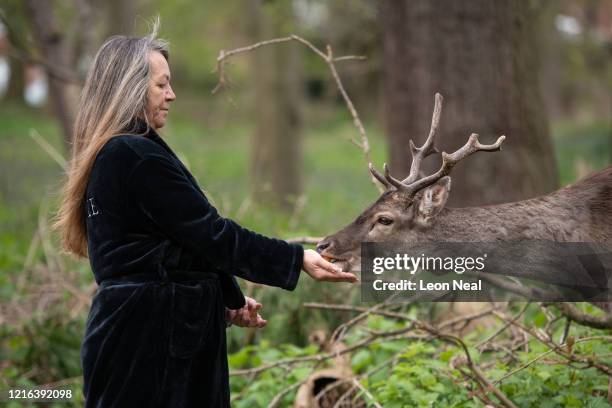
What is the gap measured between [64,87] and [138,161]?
19.1 feet

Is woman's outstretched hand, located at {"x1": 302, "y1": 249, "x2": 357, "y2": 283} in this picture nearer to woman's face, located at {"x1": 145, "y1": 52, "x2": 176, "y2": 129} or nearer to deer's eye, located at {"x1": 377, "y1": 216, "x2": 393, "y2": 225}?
deer's eye, located at {"x1": 377, "y1": 216, "x2": 393, "y2": 225}

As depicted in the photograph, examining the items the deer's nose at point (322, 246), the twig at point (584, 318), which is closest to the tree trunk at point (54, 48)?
the deer's nose at point (322, 246)

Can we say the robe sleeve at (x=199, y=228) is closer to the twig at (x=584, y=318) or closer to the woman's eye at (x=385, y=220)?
the woman's eye at (x=385, y=220)

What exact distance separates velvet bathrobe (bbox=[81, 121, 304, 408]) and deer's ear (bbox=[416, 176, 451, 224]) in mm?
1030

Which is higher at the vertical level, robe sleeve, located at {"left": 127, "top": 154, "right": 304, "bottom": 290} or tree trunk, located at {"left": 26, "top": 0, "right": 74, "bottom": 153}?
tree trunk, located at {"left": 26, "top": 0, "right": 74, "bottom": 153}

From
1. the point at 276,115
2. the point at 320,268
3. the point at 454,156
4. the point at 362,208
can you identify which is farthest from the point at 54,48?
the point at 320,268

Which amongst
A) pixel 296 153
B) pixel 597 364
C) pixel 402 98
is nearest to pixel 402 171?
pixel 402 98

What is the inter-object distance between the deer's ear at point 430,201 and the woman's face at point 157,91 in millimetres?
1364

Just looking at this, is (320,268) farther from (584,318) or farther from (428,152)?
(584,318)

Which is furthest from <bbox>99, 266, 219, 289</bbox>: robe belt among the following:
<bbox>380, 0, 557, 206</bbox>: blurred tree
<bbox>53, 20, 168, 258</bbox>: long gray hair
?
<bbox>380, 0, 557, 206</bbox>: blurred tree

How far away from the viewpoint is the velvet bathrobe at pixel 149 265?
3137 mm

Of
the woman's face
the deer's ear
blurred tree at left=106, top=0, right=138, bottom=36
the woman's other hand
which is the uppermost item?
blurred tree at left=106, top=0, right=138, bottom=36

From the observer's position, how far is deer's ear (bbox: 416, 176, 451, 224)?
4.02 meters

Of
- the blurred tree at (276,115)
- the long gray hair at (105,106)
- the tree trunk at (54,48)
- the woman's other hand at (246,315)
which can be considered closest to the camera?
the long gray hair at (105,106)
